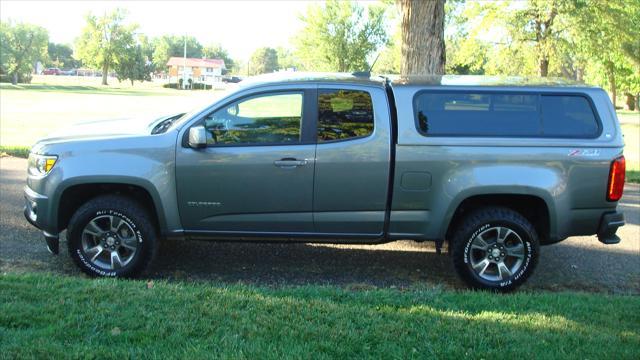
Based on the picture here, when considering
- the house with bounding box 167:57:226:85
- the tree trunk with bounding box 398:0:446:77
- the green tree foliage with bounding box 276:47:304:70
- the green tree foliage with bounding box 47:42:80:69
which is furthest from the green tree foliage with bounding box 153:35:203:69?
the tree trunk with bounding box 398:0:446:77

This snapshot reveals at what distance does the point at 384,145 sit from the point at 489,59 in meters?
28.1

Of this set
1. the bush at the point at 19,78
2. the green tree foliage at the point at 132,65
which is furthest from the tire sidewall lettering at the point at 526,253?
the green tree foliage at the point at 132,65

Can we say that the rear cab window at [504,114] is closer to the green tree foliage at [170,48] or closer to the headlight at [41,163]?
the headlight at [41,163]

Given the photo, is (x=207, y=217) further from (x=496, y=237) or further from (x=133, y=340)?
(x=496, y=237)

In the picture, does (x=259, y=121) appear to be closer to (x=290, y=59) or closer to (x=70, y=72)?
(x=290, y=59)

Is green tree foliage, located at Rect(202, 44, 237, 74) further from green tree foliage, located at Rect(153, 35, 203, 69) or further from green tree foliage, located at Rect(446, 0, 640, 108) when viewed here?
green tree foliage, located at Rect(446, 0, 640, 108)

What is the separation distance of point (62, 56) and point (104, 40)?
208 ft

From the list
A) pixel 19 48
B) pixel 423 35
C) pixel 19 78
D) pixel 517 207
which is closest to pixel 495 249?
pixel 517 207

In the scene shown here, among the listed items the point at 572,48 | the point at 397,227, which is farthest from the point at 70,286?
the point at 572,48

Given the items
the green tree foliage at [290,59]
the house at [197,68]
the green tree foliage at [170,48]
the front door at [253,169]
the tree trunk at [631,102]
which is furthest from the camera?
the green tree foliage at [170,48]

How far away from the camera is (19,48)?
282ft

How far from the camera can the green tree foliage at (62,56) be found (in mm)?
Answer: 150175

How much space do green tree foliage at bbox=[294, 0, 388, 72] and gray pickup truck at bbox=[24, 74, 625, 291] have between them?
44130mm

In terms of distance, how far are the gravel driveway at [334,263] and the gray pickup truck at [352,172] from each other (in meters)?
0.46
